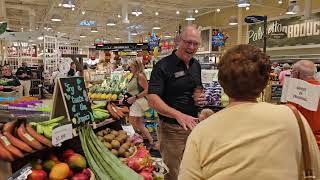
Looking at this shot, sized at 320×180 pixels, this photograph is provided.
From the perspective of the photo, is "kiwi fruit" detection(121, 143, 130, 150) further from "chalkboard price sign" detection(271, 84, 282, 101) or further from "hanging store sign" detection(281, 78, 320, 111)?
"chalkboard price sign" detection(271, 84, 282, 101)

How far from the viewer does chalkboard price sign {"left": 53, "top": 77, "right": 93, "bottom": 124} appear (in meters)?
2.92

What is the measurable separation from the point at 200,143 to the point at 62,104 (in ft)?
5.73

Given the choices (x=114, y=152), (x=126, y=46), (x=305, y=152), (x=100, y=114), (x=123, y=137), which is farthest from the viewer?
(x=126, y=46)

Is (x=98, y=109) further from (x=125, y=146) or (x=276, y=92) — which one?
(x=276, y=92)

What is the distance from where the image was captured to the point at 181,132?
135 inches

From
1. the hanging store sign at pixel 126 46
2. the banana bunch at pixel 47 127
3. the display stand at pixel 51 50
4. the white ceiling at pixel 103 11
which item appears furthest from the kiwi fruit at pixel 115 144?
the white ceiling at pixel 103 11

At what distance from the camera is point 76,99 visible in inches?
120

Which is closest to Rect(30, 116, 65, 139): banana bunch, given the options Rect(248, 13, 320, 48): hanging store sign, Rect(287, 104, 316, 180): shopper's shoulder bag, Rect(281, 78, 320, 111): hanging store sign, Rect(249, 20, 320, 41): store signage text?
Rect(287, 104, 316, 180): shopper's shoulder bag

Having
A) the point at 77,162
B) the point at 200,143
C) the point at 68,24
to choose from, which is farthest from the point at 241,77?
the point at 68,24

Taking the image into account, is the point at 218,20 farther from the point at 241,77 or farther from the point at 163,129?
the point at 241,77

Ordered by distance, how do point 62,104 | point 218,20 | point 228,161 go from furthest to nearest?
point 218,20 < point 62,104 < point 228,161

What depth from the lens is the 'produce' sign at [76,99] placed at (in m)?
2.93

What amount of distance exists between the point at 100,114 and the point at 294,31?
1415 cm

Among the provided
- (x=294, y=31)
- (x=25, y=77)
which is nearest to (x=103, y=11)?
(x=25, y=77)
